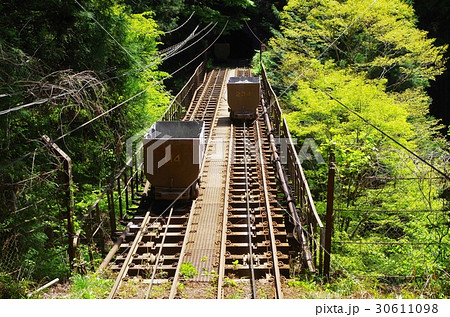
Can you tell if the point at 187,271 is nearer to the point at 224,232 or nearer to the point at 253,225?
the point at 224,232

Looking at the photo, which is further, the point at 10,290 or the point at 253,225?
the point at 253,225

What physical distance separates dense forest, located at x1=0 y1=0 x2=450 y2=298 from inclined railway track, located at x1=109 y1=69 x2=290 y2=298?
1.05 meters

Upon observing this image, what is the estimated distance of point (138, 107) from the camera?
16609 mm

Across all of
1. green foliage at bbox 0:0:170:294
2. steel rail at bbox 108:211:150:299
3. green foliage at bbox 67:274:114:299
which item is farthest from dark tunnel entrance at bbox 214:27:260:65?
green foliage at bbox 67:274:114:299

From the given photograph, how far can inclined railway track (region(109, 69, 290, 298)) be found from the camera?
888cm

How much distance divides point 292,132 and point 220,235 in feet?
31.2

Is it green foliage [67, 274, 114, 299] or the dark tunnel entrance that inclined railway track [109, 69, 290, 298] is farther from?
the dark tunnel entrance

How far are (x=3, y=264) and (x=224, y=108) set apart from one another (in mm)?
17132

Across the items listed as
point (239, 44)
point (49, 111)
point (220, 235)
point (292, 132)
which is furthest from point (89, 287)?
point (239, 44)

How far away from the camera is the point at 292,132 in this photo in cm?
1900

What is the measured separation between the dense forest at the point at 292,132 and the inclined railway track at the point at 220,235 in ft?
3.43

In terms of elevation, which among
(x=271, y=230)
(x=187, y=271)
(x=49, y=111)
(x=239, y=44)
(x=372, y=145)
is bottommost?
(x=187, y=271)

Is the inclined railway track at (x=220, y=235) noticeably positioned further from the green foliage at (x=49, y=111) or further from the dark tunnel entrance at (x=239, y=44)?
the dark tunnel entrance at (x=239, y=44)

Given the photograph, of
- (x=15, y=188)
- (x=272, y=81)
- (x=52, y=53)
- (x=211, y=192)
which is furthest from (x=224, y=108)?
(x=15, y=188)
